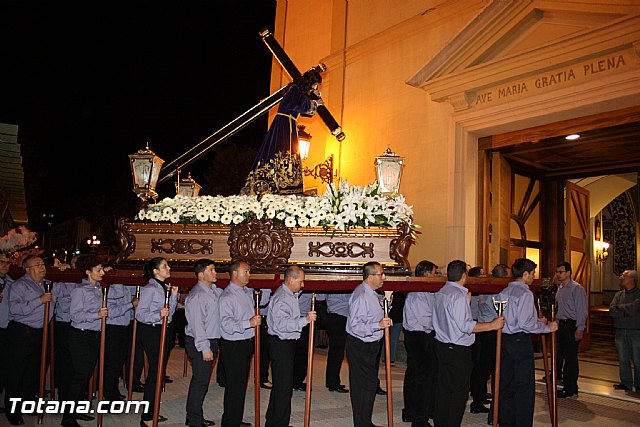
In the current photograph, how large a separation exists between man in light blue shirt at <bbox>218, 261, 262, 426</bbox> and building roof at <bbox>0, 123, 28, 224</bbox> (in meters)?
9.31

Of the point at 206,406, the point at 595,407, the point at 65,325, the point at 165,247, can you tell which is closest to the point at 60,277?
the point at 65,325

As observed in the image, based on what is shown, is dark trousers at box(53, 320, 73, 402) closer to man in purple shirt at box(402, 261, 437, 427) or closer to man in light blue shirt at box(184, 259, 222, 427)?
man in light blue shirt at box(184, 259, 222, 427)

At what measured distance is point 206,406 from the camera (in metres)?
8.02

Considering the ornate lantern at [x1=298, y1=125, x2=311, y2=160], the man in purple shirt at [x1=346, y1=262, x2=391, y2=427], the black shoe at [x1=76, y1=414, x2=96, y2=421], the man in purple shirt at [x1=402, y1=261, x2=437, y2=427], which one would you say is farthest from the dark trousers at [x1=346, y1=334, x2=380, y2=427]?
the ornate lantern at [x1=298, y1=125, x2=311, y2=160]

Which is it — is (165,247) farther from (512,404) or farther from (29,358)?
(512,404)

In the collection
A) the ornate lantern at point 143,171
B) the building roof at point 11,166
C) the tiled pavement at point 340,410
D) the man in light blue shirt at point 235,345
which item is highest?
the building roof at point 11,166

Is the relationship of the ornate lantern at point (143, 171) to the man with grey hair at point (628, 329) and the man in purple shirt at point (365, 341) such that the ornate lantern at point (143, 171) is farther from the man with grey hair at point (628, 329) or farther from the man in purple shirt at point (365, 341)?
the man with grey hair at point (628, 329)

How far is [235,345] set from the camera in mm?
6473

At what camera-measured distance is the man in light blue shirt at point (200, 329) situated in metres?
6.47

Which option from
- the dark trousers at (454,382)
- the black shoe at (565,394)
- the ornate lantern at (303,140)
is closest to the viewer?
the dark trousers at (454,382)

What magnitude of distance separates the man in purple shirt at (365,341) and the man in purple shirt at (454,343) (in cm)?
72

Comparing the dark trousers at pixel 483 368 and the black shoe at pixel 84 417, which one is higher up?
the dark trousers at pixel 483 368

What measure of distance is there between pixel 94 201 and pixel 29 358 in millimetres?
39668

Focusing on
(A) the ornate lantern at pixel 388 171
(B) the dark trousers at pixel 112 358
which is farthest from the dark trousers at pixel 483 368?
(B) the dark trousers at pixel 112 358
